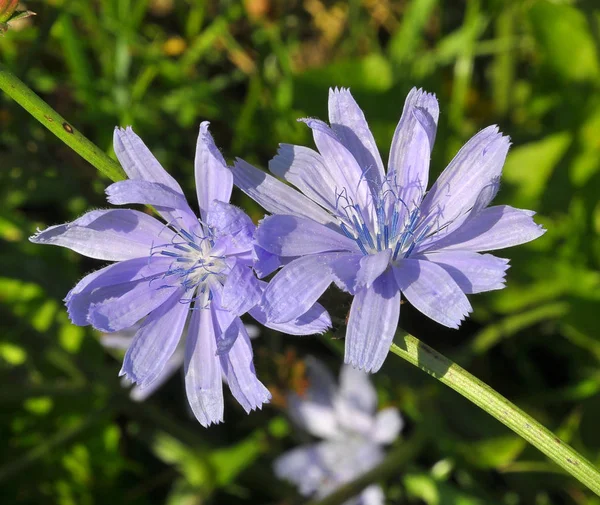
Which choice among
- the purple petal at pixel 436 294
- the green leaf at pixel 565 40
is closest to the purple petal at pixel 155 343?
the purple petal at pixel 436 294

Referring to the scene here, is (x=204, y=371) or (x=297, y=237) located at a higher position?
(x=297, y=237)

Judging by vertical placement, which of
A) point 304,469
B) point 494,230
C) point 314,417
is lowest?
Result: point 304,469

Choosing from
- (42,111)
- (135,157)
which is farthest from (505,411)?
(42,111)

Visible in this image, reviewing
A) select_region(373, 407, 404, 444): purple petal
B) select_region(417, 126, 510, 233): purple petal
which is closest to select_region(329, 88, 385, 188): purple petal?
select_region(417, 126, 510, 233): purple petal

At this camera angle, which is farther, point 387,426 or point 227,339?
point 387,426

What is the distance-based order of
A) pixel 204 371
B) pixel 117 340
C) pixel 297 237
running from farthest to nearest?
pixel 117 340
pixel 204 371
pixel 297 237

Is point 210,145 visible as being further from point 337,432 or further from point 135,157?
point 337,432

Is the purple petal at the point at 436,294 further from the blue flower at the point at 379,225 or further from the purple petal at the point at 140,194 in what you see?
the purple petal at the point at 140,194
